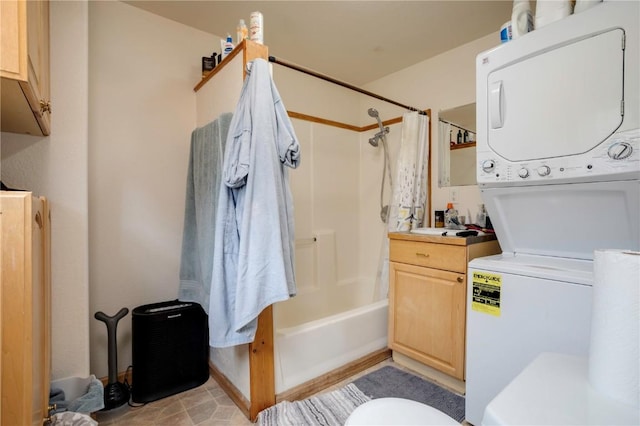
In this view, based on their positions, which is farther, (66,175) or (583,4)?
(66,175)

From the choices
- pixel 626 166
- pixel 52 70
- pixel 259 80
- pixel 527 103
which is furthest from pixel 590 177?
pixel 52 70

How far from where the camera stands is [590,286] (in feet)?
3.54

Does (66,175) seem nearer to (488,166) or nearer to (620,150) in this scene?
(488,166)

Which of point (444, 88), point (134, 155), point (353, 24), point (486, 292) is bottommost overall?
point (486, 292)

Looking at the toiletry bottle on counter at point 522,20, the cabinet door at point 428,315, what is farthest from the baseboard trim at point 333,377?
the toiletry bottle on counter at point 522,20

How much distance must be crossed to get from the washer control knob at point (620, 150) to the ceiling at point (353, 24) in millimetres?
1353

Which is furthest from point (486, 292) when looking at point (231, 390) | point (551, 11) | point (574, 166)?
point (231, 390)

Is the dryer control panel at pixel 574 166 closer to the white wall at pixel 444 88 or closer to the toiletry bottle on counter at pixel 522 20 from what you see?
the toiletry bottle on counter at pixel 522 20

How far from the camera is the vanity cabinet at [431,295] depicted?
1.65 m

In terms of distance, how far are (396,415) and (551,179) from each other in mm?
1118

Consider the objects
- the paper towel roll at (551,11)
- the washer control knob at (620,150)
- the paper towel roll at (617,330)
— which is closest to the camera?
the paper towel roll at (617,330)

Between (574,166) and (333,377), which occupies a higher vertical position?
(574,166)

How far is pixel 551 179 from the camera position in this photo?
48.3 inches

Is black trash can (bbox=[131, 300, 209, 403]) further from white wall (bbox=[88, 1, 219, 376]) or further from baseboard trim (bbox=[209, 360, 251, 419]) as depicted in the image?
white wall (bbox=[88, 1, 219, 376])
